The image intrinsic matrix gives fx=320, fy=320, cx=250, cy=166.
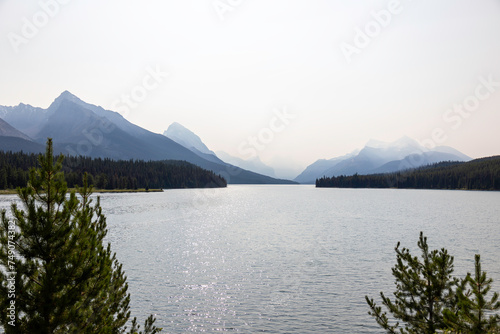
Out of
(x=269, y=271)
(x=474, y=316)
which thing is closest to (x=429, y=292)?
(x=474, y=316)

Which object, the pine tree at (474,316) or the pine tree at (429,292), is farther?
the pine tree at (429,292)

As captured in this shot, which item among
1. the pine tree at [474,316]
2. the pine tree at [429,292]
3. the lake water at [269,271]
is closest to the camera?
the pine tree at [474,316]

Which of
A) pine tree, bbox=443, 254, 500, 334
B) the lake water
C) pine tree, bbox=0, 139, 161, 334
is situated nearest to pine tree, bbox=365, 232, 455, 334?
pine tree, bbox=443, 254, 500, 334

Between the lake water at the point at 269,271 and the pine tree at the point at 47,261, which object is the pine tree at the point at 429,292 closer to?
the lake water at the point at 269,271

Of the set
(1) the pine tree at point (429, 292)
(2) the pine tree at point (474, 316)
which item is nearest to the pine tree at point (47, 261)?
(2) the pine tree at point (474, 316)

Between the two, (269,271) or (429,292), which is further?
(269,271)

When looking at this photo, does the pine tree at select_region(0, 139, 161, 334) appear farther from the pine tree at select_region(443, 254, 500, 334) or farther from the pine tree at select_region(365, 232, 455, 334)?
the pine tree at select_region(365, 232, 455, 334)

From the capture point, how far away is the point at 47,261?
1073 centimetres

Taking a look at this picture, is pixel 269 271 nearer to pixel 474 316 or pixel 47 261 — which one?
pixel 474 316

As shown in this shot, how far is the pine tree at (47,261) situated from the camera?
10.2 metres

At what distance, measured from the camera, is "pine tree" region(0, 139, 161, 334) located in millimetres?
10211

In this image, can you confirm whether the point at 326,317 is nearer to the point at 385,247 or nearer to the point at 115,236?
the point at 385,247

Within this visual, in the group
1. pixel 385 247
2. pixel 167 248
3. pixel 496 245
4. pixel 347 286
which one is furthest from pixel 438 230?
pixel 167 248

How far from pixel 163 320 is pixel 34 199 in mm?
15504
